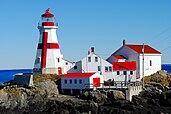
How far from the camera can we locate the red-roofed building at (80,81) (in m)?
39.6

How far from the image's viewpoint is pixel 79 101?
34656 mm

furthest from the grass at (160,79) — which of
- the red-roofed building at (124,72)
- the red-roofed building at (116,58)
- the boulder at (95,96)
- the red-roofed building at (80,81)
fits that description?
the boulder at (95,96)

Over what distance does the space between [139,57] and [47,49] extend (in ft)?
38.5

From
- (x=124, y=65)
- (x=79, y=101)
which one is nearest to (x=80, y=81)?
(x=79, y=101)

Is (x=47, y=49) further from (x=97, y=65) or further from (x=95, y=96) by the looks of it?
(x=95, y=96)

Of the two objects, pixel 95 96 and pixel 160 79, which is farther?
pixel 160 79

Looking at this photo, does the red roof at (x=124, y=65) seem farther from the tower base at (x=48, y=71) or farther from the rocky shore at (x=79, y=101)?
the tower base at (x=48, y=71)

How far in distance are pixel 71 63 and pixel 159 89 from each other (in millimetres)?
12239

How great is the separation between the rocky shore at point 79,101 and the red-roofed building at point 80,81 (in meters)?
1.22

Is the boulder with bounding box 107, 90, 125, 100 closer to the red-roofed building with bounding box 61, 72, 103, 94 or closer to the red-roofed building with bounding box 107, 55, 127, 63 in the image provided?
the red-roofed building with bounding box 61, 72, 103, 94

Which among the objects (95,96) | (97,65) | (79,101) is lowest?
(79,101)

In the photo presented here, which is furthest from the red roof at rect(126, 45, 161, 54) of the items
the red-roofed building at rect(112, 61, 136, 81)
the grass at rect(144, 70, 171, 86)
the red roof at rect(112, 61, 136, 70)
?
the red-roofed building at rect(112, 61, 136, 81)

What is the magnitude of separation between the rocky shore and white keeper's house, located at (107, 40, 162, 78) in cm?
691

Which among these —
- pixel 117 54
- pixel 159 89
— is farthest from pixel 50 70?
pixel 159 89
